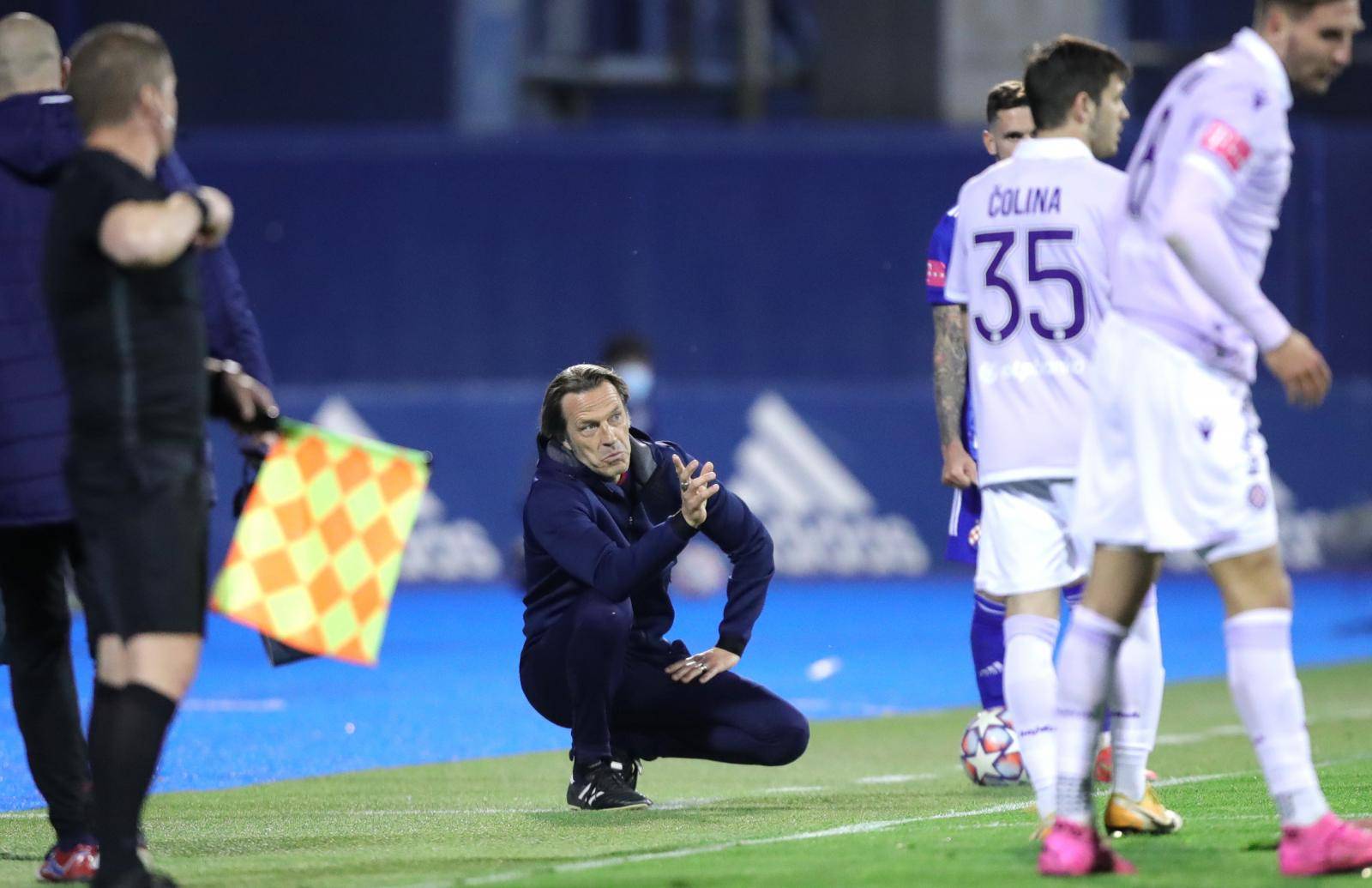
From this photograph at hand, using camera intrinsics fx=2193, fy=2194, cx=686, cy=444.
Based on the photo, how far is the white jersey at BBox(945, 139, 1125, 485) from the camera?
5488mm

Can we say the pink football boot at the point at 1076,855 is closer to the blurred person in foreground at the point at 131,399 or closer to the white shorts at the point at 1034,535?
the white shorts at the point at 1034,535

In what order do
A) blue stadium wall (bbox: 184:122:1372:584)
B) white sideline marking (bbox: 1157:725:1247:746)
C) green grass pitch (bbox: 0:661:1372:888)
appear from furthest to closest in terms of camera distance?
blue stadium wall (bbox: 184:122:1372:584) < white sideline marking (bbox: 1157:725:1247:746) < green grass pitch (bbox: 0:661:1372:888)

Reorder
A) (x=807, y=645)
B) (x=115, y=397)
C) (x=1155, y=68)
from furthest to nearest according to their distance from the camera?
(x=1155, y=68)
(x=807, y=645)
(x=115, y=397)

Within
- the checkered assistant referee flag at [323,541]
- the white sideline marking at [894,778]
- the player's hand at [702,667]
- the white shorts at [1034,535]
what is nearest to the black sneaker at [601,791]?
the player's hand at [702,667]

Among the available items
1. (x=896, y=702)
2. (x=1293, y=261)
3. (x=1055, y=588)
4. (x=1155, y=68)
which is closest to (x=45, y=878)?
(x=1055, y=588)

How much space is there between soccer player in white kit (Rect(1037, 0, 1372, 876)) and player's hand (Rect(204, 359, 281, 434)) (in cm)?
186

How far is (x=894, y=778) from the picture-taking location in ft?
25.4

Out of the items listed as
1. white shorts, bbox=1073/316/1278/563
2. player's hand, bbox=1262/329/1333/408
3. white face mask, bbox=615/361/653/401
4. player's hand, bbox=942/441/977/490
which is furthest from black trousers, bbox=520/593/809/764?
white face mask, bbox=615/361/653/401

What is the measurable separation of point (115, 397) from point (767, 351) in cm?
1446

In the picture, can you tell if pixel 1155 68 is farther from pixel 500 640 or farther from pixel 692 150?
pixel 500 640

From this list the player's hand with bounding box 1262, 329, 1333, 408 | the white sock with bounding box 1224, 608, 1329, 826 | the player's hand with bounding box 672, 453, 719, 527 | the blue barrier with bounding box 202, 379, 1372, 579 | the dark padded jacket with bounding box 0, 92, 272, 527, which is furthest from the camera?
the blue barrier with bounding box 202, 379, 1372, 579

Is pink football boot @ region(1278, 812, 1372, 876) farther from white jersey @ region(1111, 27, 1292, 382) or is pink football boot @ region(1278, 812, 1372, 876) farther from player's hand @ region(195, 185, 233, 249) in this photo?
player's hand @ region(195, 185, 233, 249)

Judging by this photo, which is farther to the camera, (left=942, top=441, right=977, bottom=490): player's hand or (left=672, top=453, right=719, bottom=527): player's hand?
(left=942, top=441, right=977, bottom=490): player's hand

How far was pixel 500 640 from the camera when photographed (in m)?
14.2
